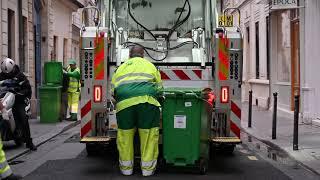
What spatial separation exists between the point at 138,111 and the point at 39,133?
238 inches

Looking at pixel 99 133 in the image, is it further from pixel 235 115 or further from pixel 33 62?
pixel 33 62

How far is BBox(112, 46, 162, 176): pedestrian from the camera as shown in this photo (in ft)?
26.0

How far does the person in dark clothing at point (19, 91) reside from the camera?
34.0 ft

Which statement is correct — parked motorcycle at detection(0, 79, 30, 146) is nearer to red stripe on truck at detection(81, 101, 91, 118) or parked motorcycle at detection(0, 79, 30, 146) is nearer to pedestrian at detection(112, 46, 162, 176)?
red stripe on truck at detection(81, 101, 91, 118)

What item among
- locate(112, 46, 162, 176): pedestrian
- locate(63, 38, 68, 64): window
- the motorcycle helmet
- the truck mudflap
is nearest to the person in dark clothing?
the motorcycle helmet

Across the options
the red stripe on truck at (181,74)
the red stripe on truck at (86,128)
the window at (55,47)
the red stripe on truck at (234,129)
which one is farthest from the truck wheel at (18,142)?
the window at (55,47)

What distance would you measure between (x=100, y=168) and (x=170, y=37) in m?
2.75

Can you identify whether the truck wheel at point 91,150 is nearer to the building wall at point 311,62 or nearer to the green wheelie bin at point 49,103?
the green wheelie bin at point 49,103

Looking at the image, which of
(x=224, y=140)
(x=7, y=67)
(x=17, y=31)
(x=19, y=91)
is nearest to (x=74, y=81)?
(x=17, y=31)

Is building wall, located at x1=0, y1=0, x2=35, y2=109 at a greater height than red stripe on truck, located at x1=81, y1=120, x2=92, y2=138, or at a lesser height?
greater

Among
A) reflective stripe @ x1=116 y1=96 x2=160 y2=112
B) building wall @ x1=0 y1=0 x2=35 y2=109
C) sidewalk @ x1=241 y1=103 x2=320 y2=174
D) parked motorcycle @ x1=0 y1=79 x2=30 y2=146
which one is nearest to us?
reflective stripe @ x1=116 y1=96 x2=160 y2=112

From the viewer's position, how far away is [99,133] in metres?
8.86

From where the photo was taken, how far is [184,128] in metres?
Result: 7.99

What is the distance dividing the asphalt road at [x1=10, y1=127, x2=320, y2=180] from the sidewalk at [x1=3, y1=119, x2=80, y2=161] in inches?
10.9
